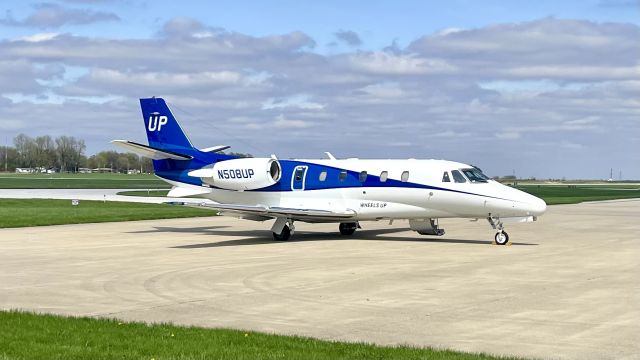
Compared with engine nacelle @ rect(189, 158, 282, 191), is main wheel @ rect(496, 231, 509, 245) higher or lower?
lower

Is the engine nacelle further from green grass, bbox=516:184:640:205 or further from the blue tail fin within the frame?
green grass, bbox=516:184:640:205

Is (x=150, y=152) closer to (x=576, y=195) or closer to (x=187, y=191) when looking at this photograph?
(x=187, y=191)

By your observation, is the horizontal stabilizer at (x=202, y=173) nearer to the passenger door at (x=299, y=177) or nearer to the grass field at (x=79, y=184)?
the passenger door at (x=299, y=177)

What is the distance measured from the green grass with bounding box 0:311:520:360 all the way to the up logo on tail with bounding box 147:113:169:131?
20.7 meters

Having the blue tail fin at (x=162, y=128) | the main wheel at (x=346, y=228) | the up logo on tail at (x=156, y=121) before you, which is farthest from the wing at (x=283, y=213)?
the up logo on tail at (x=156, y=121)

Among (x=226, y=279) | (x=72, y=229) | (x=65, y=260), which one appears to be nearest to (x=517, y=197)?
(x=226, y=279)

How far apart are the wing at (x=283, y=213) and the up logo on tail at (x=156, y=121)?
6.13 meters

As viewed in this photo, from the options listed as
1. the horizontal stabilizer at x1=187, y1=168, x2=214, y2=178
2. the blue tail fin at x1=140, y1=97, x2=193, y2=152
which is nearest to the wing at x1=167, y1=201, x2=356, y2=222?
the horizontal stabilizer at x1=187, y1=168, x2=214, y2=178

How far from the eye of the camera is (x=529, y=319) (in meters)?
12.7

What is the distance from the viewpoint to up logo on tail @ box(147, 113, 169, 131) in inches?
1262

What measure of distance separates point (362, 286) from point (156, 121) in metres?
17.6

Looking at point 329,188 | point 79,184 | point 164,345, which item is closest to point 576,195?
point 329,188

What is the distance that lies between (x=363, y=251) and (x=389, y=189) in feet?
12.0

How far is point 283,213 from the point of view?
27.3 meters
